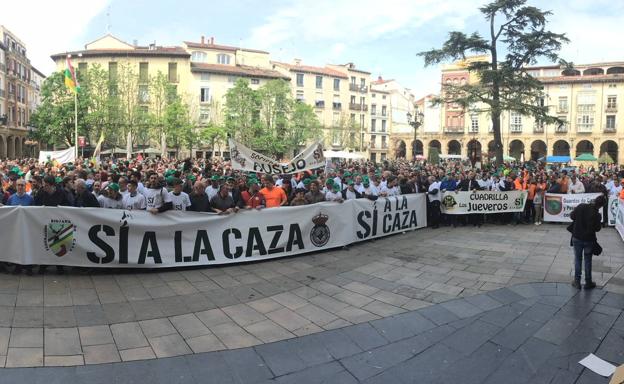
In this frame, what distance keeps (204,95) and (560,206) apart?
154 feet

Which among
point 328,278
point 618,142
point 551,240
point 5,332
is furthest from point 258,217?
point 618,142

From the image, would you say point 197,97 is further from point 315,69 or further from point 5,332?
point 5,332

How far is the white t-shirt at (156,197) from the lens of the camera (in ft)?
24.6

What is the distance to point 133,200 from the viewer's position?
294 inches

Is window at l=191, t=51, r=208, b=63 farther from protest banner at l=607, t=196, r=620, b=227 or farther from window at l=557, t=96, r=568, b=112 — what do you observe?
protest banner at l=607, t=196, r=620, b=227

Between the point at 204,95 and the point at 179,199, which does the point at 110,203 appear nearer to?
the point at 179,199

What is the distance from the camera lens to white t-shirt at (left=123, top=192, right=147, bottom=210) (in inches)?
293

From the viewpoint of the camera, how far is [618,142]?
6016cm

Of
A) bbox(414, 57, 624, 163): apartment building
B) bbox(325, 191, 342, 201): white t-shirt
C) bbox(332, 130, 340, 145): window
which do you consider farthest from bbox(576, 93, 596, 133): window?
bbox(325, 191, 342, 201): white t-shirt

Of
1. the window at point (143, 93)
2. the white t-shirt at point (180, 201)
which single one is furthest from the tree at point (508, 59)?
the window at point (143, 93)

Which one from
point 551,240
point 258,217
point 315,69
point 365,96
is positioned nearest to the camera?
point 258,217

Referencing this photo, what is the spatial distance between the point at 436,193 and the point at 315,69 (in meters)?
56.7

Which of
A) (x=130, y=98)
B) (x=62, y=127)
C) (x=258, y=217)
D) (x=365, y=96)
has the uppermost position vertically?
(x=365, y=96)

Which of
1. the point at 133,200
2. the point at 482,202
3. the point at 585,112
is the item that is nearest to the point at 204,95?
the point at 482,202
